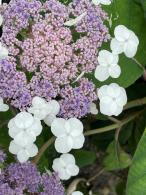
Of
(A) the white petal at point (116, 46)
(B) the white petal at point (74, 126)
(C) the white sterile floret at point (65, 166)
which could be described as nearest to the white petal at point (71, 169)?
(C) the white sterile floret at point (65, 166)

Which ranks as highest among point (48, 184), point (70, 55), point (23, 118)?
point (70, 55)

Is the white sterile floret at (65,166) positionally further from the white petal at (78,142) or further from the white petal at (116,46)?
the white petal at (116,46)

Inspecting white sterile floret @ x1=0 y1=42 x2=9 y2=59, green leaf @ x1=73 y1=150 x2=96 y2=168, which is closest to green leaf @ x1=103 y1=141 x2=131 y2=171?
green leaf @ x1=73 y1=150 x2=96 y2=168

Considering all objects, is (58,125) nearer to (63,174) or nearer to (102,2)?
(63,174)

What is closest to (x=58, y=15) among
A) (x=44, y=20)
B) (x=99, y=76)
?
(x=44, y=20)

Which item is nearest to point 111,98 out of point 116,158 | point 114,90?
point 114,90

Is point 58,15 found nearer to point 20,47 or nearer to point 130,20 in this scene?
point 20,47

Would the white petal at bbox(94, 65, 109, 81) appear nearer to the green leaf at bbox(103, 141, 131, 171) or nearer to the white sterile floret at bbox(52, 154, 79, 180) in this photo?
the white sterile floret at bbox(52, 154, 79, 180)
